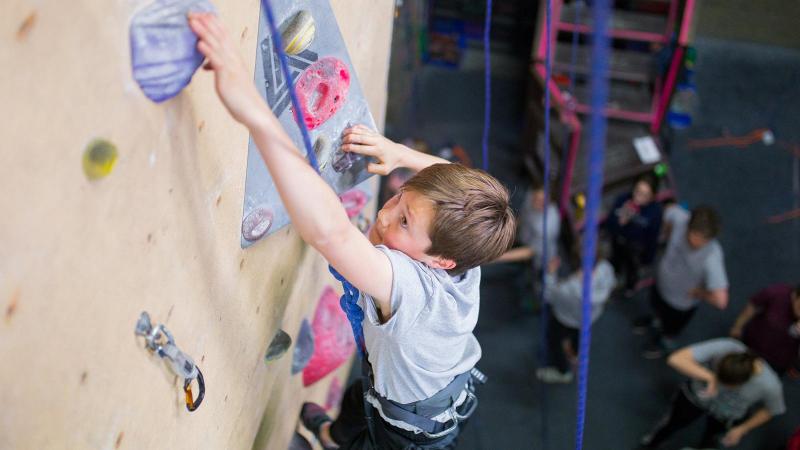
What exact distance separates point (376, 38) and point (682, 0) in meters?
3.18

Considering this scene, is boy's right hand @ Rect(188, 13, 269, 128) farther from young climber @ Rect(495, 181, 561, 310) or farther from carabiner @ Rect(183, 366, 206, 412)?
young climber @ Rect(495, 181, 561, 310)

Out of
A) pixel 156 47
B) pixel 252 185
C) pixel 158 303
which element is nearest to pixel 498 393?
pixel 252 185

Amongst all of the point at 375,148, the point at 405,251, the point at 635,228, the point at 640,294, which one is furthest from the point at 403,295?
the point at 640,294

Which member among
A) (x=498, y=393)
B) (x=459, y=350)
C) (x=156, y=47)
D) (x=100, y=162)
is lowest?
(x=498, y=393)

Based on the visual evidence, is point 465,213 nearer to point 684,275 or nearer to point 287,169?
point 287,169

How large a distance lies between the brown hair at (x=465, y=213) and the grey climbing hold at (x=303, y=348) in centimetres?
89

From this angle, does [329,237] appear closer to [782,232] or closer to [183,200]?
[183,200]

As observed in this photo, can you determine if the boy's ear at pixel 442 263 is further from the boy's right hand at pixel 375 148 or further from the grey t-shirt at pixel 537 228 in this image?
the grey t-shirt at pixel 537 228

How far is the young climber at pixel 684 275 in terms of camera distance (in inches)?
127

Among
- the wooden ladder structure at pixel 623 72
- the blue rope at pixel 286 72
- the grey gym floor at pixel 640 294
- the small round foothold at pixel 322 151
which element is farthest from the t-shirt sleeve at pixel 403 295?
the wooden ladder structure at pixel 623 72

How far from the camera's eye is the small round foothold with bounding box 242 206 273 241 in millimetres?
1401

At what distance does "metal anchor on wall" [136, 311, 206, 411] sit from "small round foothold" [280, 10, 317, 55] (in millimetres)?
532

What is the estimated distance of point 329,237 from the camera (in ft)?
3.57

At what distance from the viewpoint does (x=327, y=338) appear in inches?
93.3
